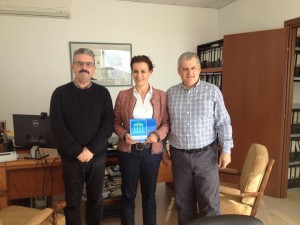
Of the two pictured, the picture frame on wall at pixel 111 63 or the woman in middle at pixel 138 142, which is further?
the picture frame on wall at pixel 111 63

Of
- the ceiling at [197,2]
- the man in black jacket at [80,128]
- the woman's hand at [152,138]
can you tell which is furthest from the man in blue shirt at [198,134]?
the ceiling at [197,2]

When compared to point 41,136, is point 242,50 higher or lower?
higher

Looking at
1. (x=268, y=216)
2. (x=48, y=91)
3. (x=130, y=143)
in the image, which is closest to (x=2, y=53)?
(x=48, y=91)

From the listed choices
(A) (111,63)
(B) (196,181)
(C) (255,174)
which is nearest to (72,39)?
(A) (111,63)

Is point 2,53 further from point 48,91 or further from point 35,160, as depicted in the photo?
point 35,160

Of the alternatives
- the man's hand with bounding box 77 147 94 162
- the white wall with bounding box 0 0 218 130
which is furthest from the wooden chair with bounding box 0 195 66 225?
the white wall with bounding box 0 0 218 130

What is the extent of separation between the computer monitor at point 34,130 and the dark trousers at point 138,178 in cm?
73

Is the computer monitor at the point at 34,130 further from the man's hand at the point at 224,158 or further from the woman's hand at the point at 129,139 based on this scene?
the man's hand at the point at 224,158

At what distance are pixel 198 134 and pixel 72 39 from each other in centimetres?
247

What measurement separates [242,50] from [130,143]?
2.14 meters

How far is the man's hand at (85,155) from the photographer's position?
1.66 meters

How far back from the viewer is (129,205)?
72.2 inches

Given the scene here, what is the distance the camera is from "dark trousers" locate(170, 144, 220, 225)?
5.46ft

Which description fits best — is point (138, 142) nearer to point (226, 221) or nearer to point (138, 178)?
point (138, 178)
